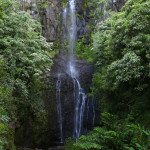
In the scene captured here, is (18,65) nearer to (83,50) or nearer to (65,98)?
(65,98)

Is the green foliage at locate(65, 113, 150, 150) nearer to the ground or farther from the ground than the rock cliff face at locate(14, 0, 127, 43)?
nearer to the ground

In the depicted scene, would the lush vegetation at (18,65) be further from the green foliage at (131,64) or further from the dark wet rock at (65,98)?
the green foliage at (131,64)

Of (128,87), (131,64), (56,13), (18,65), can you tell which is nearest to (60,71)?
(18,65)

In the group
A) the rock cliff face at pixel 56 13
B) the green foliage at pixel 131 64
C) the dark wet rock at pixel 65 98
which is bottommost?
the dark wet rock at pixel 65 98

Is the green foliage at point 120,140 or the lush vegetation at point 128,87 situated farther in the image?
the lush vegetation at point 128,87

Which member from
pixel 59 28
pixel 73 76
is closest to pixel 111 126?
pixel 73 76

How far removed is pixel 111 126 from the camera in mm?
6363

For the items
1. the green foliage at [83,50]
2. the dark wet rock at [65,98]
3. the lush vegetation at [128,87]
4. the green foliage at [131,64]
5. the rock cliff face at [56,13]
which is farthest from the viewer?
the green foliage at [83,50]

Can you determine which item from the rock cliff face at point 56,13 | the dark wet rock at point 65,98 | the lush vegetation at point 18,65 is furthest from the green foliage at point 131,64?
the rock cliff face at point 56,13

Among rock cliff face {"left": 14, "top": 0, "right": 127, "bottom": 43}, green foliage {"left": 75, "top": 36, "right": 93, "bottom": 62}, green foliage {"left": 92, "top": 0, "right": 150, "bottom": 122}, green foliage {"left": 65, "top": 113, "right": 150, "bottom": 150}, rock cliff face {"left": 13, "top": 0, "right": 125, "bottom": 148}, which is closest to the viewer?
green foliage {"left": 65, "top": 113, "right": 150, "bottom": 150}

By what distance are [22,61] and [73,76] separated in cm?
843

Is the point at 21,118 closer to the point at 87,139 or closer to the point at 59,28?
the point at 87,139

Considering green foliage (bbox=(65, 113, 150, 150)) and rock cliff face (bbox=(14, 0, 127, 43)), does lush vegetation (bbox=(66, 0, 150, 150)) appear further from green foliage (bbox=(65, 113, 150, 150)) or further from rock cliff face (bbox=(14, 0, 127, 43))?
rock cliff face (bbox=(14, 0, 127, 43))

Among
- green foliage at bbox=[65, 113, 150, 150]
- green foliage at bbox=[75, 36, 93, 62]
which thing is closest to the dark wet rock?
green foliage at bbox=[75, 36, 93, 62]
